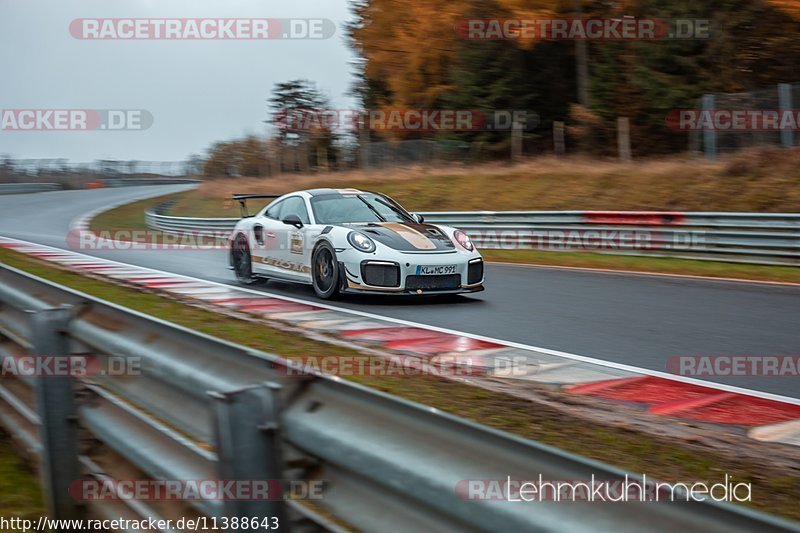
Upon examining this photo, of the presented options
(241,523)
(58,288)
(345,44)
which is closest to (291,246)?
(58,288)

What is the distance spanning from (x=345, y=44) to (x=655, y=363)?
1458 inches

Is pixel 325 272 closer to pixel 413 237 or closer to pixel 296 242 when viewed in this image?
pixel 296 242

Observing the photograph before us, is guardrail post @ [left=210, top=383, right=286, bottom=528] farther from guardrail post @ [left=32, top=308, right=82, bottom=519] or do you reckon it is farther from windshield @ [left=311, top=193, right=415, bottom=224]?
windshield @ [left=311, top=193, right=415, bottom=224]

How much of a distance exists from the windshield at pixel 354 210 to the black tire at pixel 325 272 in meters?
0.45

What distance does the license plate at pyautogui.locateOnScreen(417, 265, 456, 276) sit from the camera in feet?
30.0

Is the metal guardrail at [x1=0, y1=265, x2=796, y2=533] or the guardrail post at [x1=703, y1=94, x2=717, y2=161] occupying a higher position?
the guardrail post at [x1=703, y1=94, x2=717, y2=161]

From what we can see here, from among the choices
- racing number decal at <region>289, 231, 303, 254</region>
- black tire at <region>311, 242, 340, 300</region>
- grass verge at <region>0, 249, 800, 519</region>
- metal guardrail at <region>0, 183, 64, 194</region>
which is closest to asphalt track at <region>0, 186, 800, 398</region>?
black tire at <region>311, 242, 340, 300</region>

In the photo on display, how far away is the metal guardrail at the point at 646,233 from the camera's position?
12688mm

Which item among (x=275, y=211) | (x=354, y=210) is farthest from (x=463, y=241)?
(x=275, y=211)

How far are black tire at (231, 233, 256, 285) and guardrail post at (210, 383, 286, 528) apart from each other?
9.56 meters

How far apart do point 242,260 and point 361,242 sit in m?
3.02

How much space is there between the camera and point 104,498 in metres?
3.17

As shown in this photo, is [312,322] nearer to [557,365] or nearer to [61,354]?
[557,365]

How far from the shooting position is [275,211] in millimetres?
11086
